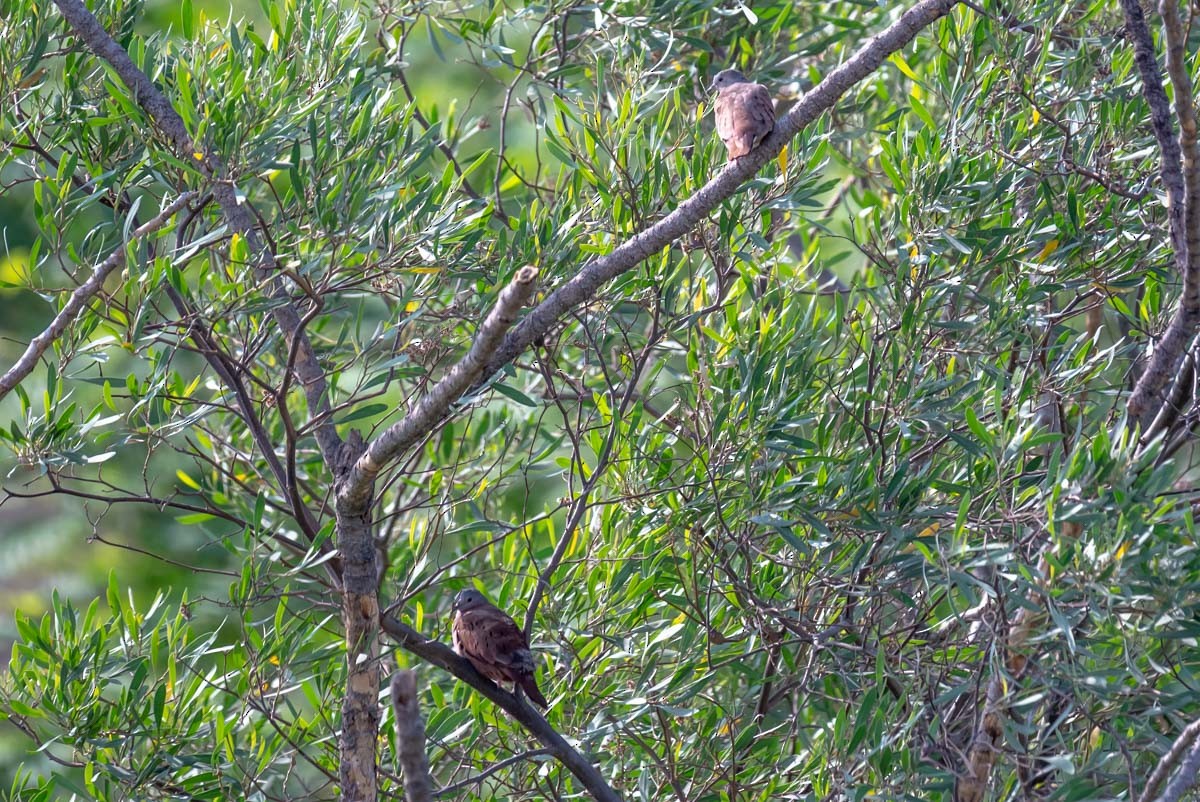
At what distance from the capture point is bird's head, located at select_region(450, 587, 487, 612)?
11.5ft

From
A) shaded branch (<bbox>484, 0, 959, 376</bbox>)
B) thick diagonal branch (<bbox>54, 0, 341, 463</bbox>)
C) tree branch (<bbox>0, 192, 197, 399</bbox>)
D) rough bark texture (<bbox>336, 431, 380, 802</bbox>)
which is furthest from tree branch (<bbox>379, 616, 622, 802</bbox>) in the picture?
tree branch (<bbox>0, 192, 197, 399</bbox>)

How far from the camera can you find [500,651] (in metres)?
3.23

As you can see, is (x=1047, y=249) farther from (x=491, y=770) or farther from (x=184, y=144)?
(x=184, y=144)

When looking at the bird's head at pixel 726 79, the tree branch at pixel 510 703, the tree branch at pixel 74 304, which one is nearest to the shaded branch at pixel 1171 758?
the tree branch at pixel 510 703

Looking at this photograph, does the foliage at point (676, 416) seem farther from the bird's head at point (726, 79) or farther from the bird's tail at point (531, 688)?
the bird's tail at point (531, 688)

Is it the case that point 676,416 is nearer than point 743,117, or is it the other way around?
point 743,117

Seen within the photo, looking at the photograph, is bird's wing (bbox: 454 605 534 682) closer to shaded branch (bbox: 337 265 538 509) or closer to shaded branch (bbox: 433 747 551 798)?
shaded branch (bbox: 433 747 551 798)

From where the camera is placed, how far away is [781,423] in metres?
3.31

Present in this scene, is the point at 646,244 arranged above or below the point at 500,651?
above

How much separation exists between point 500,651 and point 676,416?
A: 3.49 ft

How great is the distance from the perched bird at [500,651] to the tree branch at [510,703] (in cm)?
7

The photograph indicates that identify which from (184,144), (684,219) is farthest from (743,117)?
(184,144)

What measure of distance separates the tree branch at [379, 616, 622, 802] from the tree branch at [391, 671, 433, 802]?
0.75 meters

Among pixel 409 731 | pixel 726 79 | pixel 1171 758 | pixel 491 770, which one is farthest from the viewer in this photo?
pixel 726 79
